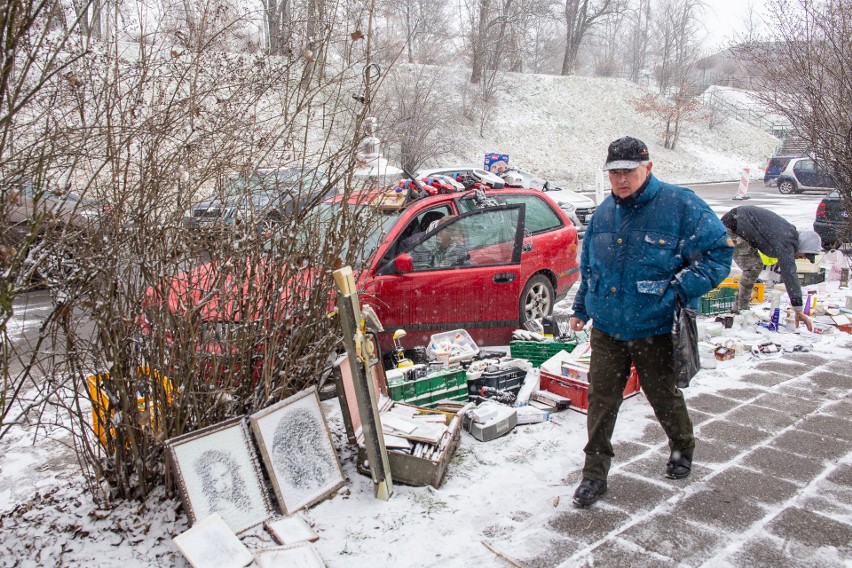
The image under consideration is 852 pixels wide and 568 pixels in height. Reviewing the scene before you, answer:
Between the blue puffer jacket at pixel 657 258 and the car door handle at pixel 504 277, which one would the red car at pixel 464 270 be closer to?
the car door handle at pixel 504 277

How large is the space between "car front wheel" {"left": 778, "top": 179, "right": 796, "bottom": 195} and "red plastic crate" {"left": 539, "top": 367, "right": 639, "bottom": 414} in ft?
81.0

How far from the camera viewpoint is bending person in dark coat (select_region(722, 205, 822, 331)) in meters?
7.11

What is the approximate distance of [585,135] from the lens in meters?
36.6

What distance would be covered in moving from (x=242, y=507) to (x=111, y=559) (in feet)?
2.10

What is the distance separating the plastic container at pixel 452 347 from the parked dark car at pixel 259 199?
196 cm

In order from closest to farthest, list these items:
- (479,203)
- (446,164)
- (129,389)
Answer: (129,389)
(479,203)
(446,164)

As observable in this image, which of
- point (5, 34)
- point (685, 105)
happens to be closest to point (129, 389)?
point (5, 34)

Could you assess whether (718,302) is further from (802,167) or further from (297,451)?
(802,167)

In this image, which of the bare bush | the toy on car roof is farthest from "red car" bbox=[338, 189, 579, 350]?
the bare bush

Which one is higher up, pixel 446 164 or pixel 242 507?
pixel 446 164

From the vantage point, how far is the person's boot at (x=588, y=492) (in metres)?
3.72

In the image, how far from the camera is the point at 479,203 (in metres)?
7.22

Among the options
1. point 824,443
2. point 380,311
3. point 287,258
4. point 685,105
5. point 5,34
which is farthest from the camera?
point 685,105

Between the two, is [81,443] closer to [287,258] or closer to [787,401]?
[287,258]
